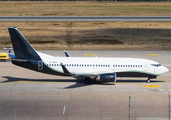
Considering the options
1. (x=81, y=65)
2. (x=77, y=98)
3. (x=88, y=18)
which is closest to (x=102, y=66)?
(x=81, y=65)

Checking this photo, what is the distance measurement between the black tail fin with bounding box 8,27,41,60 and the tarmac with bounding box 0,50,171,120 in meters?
4.05

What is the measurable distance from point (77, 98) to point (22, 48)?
445 inches

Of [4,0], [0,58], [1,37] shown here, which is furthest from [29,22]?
[4,0]

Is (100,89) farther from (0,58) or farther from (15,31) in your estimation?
(0,58)

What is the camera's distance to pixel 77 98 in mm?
30906

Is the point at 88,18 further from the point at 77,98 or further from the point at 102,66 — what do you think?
the point at 77,98

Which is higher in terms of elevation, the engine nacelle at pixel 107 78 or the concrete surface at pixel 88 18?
the concrete surface at pixel 88 18

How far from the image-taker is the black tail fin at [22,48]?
116 feet

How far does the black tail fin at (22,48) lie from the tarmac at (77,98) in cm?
405

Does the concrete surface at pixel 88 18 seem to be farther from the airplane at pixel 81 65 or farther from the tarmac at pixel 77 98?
the airplane at pixel 81 65

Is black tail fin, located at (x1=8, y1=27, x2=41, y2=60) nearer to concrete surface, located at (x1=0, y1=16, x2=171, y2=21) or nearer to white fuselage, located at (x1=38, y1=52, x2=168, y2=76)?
white fuselage, located at (x1=38, y1=52, x2=168, y2=76)

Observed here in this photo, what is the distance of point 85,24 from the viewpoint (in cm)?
7900

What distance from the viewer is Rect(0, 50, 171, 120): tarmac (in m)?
26.5

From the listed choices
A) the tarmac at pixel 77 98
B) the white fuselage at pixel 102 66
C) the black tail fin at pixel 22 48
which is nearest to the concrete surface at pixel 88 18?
the tarmac at pixel 77 98
